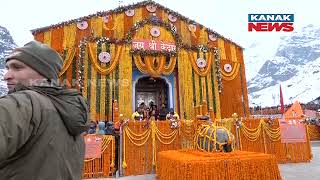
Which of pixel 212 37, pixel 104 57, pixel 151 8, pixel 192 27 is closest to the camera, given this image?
pixel 104 57

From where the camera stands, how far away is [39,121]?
107cm

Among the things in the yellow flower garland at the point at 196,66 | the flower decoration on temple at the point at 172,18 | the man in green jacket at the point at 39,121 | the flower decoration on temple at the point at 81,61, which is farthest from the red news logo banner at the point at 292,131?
the man in green jacket at the point at 39,121

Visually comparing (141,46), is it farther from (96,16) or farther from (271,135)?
(271,135)

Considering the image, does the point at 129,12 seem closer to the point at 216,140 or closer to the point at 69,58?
the point at 69,58

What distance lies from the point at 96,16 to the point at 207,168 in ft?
43.9

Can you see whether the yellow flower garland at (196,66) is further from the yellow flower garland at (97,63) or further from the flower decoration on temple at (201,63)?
the yellow flower garland at (97,63)

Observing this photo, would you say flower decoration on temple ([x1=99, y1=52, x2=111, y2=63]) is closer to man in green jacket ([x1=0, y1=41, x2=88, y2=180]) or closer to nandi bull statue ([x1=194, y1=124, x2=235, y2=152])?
nandi bull statue ([x1=194, y1=124, x2=235, y2=152])

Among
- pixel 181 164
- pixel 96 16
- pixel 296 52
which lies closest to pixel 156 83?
pixel 96 16

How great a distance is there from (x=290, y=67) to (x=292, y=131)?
139616 mm

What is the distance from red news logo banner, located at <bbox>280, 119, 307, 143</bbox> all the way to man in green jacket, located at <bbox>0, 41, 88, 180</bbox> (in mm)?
12218

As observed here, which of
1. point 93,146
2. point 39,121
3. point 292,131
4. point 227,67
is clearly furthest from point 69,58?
Answer: point 39,121

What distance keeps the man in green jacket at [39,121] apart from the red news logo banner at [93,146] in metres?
8.41

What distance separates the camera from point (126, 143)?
33.1 feet

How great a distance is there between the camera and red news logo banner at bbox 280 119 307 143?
12164 millimetres
